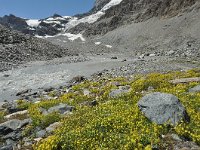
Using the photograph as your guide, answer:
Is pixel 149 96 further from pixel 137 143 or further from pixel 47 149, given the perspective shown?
pixel 47 149

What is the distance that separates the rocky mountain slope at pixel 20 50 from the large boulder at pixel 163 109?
140 ft

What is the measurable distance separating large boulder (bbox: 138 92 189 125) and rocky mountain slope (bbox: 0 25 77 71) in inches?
1675

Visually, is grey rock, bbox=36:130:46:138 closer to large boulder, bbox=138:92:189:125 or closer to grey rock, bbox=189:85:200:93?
large boulder, bbox=138:92:189:125

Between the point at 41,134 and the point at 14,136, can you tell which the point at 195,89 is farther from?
the point at 14,136

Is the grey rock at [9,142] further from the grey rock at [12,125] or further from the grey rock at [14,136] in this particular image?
the grey rock at [12,125]

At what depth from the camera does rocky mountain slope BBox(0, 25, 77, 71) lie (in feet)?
196

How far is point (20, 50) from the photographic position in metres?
67.7

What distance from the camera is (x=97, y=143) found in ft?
36.0

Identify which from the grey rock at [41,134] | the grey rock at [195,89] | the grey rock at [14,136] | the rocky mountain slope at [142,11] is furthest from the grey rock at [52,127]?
the rocky mountain slope at [142,11]

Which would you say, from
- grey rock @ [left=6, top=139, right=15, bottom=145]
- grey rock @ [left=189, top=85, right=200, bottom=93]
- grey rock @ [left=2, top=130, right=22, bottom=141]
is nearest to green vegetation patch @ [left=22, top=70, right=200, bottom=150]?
grey rock @ [left=2, top=130, right=22, bottom=141]

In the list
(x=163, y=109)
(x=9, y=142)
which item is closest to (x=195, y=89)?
(x=163, y=109)

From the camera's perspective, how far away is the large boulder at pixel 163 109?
39.3 feet

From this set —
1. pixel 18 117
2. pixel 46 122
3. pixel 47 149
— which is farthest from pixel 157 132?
pixel 18 117

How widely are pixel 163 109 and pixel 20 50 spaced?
190ft
